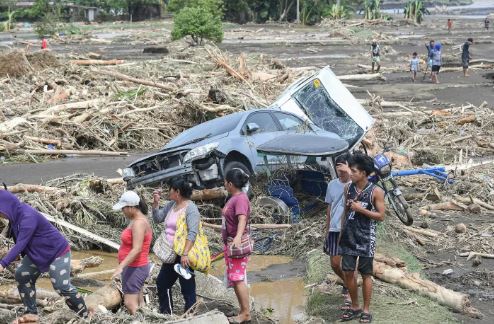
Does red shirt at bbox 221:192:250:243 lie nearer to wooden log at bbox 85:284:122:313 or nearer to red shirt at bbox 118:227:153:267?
red shirt at bbox 118:227:153:267

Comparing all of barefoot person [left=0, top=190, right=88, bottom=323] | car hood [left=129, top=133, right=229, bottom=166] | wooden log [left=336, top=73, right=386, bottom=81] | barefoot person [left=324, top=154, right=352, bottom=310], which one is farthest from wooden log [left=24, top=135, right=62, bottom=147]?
wooden log [left=336, top=73, right=386, bottom=81]

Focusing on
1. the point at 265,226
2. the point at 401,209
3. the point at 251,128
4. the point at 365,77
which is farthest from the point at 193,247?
the point at 365,77

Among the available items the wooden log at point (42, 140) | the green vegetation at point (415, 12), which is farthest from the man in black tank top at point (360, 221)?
the green vegetation at point (415, 12)

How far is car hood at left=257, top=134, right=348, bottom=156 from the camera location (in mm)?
12555

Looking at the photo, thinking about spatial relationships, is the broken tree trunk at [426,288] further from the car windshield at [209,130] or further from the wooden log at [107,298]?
the car windshield at [209,130]

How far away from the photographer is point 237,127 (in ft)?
48.8

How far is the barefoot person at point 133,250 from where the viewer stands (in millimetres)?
7930

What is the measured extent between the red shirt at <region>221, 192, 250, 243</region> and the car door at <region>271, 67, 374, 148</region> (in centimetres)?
664

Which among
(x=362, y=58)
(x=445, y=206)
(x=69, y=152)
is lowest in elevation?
(x=362, y=58)

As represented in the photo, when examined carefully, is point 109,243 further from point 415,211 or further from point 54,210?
point 415,211

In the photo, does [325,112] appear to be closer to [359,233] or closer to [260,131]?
[260,131]

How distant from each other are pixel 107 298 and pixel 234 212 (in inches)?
61.3

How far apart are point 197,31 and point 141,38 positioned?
49.2 feet

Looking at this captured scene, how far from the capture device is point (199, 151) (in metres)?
14.2
